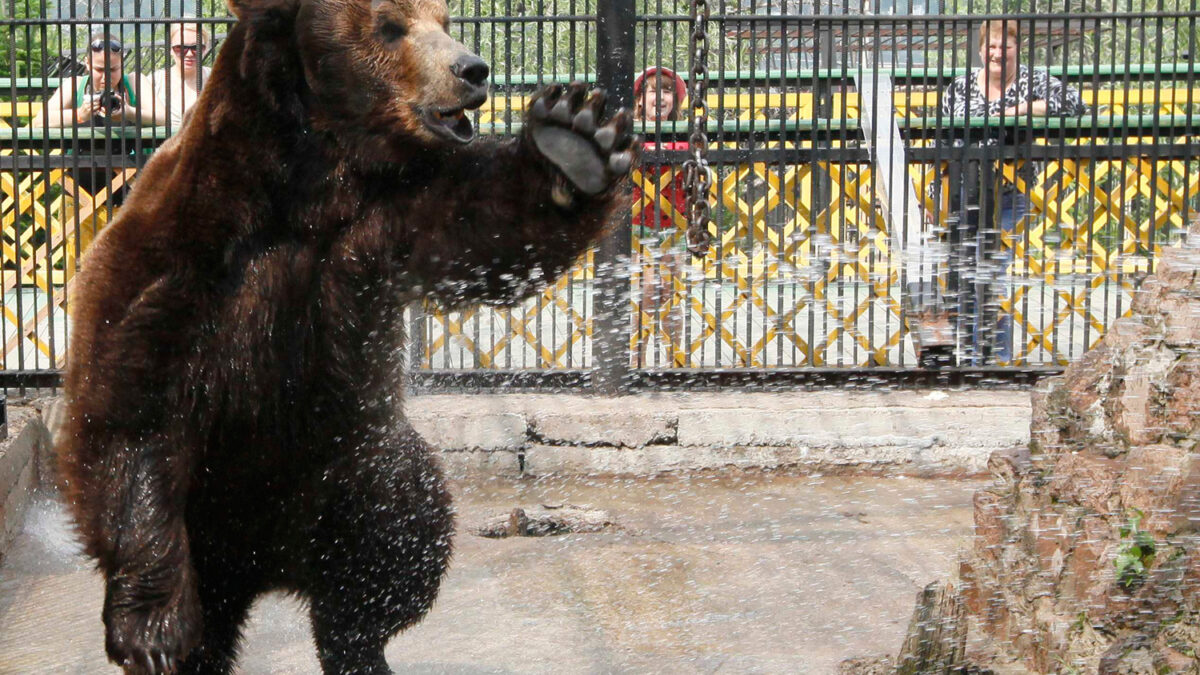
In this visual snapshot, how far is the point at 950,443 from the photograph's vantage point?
722 cm

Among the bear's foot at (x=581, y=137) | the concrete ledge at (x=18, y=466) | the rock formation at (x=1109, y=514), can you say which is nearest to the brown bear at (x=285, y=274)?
the bear's foot at (x=581, y=137)

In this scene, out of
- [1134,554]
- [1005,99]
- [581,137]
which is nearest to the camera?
[1134,554]

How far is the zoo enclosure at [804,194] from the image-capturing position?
7215 millimetres

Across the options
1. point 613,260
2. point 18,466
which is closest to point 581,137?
point 18,466

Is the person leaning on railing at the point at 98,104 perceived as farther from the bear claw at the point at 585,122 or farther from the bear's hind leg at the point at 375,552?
the bear claw at the point at 585,122

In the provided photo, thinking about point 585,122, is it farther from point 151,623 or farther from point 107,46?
point 107,46

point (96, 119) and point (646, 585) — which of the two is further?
point (96, 119)

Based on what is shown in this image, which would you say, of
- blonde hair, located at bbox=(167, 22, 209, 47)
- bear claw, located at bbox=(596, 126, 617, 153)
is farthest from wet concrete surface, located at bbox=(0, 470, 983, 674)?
blonde hair, located at bbox=(167, 22, 209, 47)

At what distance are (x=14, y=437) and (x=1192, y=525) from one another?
4.83 metres

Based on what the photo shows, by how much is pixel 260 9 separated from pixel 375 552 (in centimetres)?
Result: 149

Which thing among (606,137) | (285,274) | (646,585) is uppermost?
(606,137)

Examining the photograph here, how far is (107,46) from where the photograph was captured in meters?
7.06

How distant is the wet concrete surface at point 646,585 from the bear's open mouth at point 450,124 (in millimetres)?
1676

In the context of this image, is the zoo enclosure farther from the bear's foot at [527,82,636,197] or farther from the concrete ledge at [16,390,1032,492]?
the bear's foot at [527,82,636,197]
